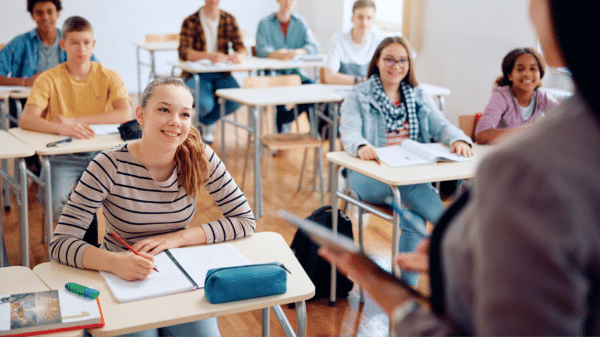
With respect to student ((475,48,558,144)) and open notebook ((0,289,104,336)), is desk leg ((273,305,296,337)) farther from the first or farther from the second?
student ((475,48,558,144))

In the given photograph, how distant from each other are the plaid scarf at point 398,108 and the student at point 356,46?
5.69ft

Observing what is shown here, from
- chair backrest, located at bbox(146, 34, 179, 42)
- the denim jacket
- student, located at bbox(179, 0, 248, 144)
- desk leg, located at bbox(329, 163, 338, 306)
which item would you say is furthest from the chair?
chair backrest, located at bbox(146, 34, 179, 42)

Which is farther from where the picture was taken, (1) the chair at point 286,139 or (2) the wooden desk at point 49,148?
(1) the chair at point 286,139

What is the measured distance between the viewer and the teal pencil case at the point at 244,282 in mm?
1292

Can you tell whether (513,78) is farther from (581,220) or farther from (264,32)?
(264,32)

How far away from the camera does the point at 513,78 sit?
2955 mm

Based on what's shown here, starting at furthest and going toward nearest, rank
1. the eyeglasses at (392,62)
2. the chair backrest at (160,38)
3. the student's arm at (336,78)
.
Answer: the chair backrest at (160,38), the student's arm at (336,78), the eyeglasses at (392,62)

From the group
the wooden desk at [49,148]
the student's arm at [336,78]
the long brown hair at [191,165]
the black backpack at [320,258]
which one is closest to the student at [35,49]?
the wooden desk at [49,148]

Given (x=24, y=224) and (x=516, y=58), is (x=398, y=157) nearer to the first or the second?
(x=516, y=58)

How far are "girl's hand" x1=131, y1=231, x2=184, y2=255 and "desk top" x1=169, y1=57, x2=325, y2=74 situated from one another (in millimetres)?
3178

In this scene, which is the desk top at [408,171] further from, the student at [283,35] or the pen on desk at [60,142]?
the student at [283,35]

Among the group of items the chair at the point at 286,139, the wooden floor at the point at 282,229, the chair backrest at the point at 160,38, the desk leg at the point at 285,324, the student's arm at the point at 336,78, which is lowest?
the wooden floor at the point at 282,229

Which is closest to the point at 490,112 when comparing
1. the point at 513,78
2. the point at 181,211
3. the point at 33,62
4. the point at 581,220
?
the point at 513,78

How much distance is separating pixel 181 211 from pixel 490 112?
181cm
